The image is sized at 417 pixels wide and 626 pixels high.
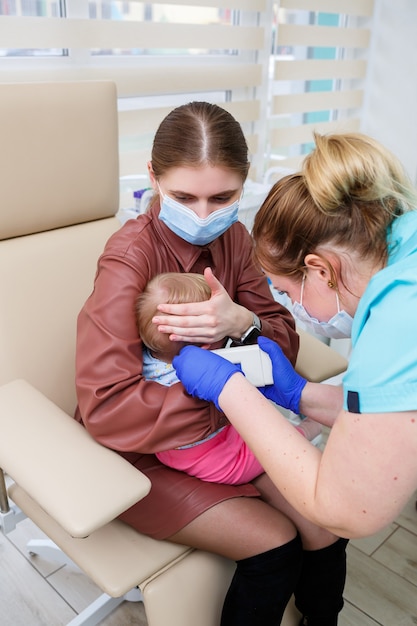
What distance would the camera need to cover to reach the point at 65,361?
57.8 inches

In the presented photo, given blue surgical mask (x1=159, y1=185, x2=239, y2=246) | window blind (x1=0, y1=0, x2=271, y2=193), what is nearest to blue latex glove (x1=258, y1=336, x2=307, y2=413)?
blue surgical mask (x1=159, y1=185, x2=239, y2=246)

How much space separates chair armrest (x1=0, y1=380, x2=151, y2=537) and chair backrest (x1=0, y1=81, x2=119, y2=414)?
0.75 ft

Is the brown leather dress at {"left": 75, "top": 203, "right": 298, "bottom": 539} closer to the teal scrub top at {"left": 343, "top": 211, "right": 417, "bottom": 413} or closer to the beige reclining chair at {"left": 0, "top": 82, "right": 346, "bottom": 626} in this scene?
the beige reclining chair at {"left": 0, "top": 82, "right": 346, "bottom": 626}

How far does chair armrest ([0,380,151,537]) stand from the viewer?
36.3 inches

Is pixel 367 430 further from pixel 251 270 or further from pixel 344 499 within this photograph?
pixel 251 270

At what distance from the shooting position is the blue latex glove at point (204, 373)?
109 centimetres

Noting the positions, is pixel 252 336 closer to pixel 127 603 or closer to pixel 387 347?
pixel 387 347

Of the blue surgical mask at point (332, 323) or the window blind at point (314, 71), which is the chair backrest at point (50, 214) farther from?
the window blind at point (314, 71)

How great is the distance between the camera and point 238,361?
1267mm

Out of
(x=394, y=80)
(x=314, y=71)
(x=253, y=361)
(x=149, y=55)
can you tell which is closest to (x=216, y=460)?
(x=253, y=361)

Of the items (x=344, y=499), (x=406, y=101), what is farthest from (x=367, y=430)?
(x=406, y=101)

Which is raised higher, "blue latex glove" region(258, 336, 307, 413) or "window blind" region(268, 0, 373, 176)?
"window blind" region(268, 0, 373, 176)

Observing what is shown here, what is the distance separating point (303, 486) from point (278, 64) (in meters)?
2.26

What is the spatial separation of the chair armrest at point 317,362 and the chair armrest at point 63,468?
2.10ft
